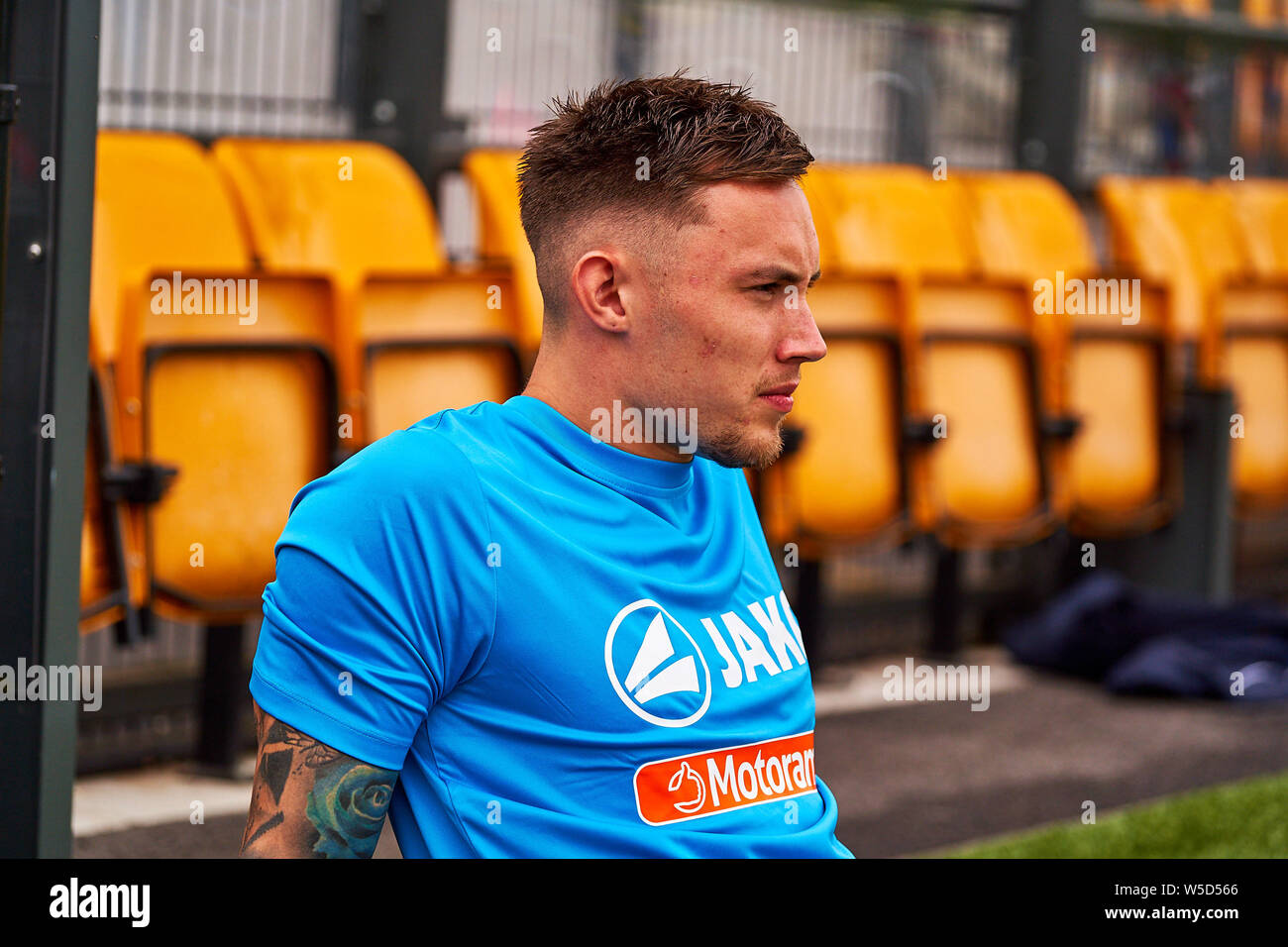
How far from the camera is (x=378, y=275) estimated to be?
365 cm

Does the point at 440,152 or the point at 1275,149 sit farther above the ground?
the point at 1275,149

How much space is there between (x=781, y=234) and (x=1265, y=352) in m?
4.68

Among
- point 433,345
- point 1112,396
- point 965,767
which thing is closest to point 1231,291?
point 1112,396

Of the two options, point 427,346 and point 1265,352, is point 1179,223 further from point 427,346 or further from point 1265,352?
point 427,346

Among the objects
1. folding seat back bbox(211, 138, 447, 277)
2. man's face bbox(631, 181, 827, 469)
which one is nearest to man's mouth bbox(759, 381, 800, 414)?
man's face bbox(631, 181, 827, 469)

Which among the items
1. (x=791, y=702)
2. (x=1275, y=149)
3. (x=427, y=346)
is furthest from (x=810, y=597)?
(x=1275, y=149)

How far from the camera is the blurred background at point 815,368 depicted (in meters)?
3.13

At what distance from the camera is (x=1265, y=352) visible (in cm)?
565

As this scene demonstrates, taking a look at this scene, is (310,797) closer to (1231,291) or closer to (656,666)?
(656,666)

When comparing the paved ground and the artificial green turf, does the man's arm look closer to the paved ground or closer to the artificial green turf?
the paved ground

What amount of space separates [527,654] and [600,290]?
1.12 ft

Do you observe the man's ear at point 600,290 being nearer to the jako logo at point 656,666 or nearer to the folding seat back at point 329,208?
the jako logo at point 656,666

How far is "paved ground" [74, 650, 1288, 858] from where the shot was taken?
3299 mm

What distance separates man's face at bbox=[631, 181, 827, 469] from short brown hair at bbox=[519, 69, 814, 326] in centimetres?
2
